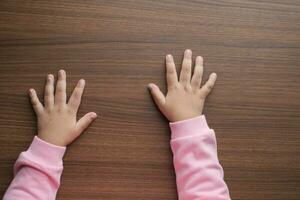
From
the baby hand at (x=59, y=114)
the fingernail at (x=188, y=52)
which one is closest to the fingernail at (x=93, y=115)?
the baby hand at (x=59, y=114)

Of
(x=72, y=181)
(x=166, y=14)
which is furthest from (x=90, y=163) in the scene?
(x=166, y=14)

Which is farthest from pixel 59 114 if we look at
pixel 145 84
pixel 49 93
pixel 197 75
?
pixel 197 75

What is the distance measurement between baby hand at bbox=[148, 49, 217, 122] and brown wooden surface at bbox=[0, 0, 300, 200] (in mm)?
18

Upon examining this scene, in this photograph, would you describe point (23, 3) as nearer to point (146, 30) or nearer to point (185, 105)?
point (146, 30)

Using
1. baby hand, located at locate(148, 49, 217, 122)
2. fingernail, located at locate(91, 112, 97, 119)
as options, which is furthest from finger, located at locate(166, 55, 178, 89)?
fingernail, located at locate(91, 112, 97, 119)

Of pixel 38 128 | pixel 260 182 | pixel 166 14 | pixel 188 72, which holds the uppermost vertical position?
pixel 166 14

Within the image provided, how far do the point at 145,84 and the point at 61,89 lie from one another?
0.17 m

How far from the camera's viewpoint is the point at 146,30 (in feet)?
2.35

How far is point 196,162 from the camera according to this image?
2.15 feet

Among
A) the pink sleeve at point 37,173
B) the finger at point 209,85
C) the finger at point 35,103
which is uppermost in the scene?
the finger at point 209,85

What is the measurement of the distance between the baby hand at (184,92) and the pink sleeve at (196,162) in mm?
20

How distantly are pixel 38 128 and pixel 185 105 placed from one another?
288 millimetres

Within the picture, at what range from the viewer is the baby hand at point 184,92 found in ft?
2.27

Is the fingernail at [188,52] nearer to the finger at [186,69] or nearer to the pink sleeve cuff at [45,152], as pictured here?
the finger at [186,69]
